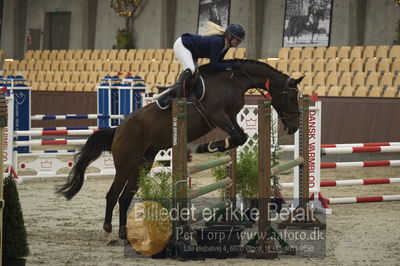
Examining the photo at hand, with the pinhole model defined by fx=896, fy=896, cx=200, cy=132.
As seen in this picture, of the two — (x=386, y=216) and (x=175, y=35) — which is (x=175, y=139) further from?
(x=175, y=35)

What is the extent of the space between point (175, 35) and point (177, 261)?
20.5m

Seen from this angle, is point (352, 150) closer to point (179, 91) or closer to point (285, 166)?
point (285, 166)

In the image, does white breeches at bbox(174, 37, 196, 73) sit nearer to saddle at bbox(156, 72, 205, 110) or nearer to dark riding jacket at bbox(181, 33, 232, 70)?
dark riding jacket at bbox(181, 33, 232, 70)

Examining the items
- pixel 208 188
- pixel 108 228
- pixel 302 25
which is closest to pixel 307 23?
pixel 302 25

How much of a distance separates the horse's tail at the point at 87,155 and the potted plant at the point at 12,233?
7.06 feet

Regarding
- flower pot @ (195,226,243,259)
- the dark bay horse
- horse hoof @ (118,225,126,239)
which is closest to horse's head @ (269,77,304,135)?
the dark bay horse

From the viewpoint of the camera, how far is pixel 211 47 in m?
7.77

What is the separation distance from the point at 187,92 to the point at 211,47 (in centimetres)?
45

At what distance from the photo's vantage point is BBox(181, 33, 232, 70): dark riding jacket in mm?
7730

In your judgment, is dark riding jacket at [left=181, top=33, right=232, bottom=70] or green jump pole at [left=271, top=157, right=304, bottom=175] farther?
dark riding jacket at [left=181, top=33, right=232, bottom=70]

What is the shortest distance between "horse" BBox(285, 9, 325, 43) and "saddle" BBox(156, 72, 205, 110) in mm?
14843

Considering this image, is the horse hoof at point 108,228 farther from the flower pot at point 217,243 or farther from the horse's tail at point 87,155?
the flower pot at point 217,243

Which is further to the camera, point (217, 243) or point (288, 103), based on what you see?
point (288, 103)

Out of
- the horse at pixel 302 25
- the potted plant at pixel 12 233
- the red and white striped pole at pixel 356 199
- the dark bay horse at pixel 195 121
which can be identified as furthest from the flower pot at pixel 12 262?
the horse at pixel 302 25
